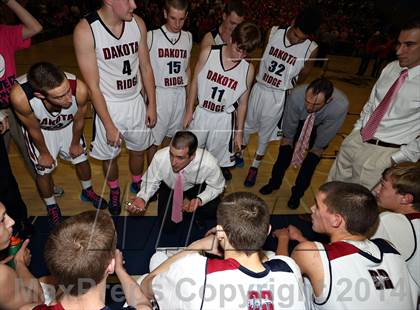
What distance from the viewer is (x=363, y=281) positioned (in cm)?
128

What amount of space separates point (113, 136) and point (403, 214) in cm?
195

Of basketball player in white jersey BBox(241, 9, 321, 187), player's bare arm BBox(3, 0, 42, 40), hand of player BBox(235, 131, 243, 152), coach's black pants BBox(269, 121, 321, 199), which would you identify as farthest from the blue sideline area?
player's bare arm BBox(3, 0, 42, 40)

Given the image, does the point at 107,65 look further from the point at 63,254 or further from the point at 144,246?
the point at 63,254

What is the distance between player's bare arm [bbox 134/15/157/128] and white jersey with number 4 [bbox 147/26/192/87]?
0.27m

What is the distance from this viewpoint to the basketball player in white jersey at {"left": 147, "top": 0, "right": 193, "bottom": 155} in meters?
2.84

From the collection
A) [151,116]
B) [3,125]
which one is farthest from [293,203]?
[3,125]

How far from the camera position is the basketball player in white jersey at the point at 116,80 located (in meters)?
2.24

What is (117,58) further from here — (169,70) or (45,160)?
(45,160)

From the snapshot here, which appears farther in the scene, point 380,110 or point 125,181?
point 125,181

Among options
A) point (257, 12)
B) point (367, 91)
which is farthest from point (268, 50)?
point (367, 91)

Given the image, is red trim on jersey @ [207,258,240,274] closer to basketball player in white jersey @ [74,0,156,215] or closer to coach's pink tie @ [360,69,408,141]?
basketball player in white jersey @ [74,0,156,215]

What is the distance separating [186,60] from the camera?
297 cm

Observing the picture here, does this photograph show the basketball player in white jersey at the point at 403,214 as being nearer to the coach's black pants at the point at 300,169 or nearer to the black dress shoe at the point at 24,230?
the coach's black pants at the point at 300,169

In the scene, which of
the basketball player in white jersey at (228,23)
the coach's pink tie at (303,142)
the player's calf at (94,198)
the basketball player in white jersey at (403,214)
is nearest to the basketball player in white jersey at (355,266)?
the basketball player in white jersey at (403,214)
